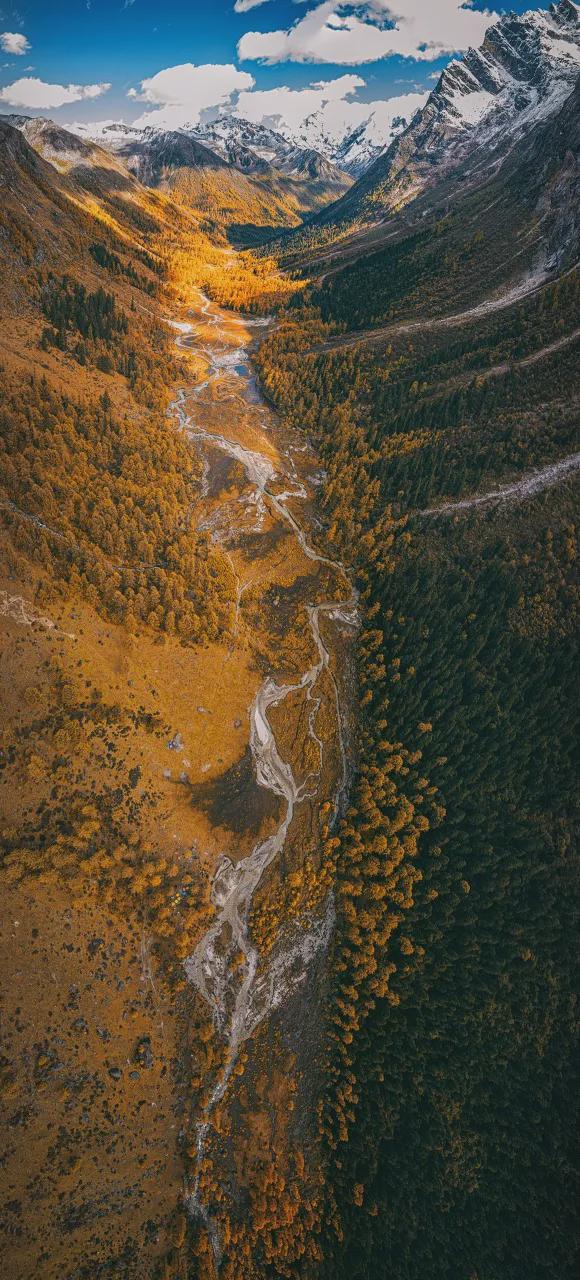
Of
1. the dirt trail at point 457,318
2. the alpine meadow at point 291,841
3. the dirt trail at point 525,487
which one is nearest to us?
the alpine meadow at point 291,841

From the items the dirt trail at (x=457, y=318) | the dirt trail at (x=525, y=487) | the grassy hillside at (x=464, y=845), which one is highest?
the dirt trail at (x=457, y=318)

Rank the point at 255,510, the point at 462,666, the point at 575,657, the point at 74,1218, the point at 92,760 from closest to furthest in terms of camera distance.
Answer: the point at 74,1218
the point at 92,760
the point at 575,657
the point at 462,666
the point at 255,510

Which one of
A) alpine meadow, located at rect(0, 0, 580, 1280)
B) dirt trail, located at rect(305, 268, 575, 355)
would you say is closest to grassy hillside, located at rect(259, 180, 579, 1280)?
alpine meadow, located at rect(0, 0, 580, 1280)

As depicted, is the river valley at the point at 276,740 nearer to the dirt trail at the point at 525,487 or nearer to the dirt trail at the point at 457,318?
the dirt trail at the point at 525,487

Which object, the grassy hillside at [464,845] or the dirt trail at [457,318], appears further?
the dirt trail at [457,318]

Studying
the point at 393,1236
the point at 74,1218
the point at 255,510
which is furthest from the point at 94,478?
the point at 393,1236

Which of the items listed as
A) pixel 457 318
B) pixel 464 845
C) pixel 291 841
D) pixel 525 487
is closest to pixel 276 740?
pixel 291 841

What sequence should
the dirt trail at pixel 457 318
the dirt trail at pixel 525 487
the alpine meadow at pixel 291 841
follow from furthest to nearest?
the dirt trail at pixel 457 318
the dirt trail at pixel 525 487
the alpine meadow at pixel 291 841

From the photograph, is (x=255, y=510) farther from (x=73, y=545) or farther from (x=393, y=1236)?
(x=393, y=1236)

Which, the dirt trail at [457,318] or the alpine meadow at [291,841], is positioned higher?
the dirt trail at [457,318]

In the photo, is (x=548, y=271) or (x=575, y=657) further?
(x=548, y=271)

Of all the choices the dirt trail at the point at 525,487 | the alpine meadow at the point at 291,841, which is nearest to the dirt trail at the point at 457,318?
the alpine meadow at the point at 291,841
